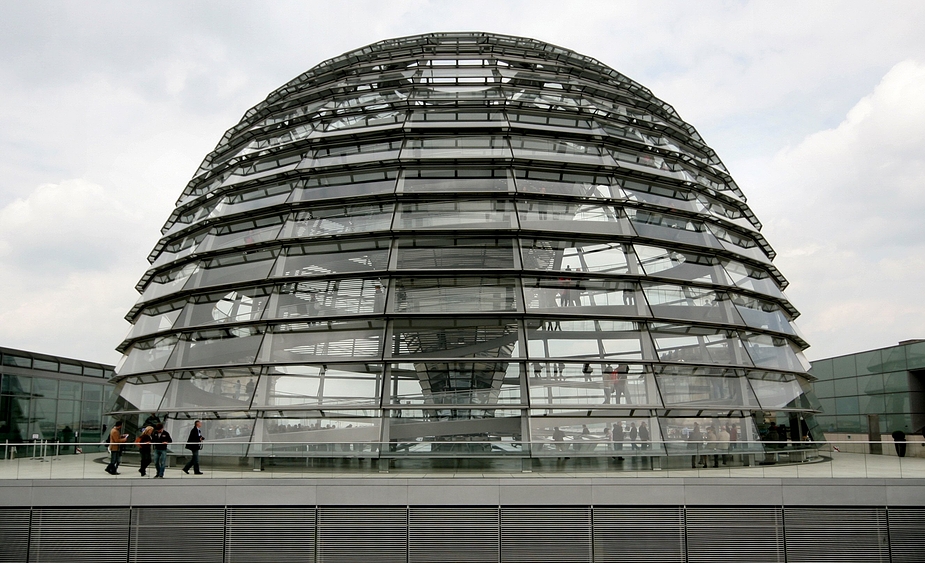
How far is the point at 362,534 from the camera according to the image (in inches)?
555

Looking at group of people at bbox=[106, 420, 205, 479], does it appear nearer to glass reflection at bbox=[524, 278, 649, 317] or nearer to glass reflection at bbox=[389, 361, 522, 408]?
glass reflection at bbox=[389, 361, 522, 408]

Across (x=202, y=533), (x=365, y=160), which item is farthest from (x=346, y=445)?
(x=365, y=160)

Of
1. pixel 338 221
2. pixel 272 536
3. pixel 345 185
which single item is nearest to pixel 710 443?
pixel 272 536

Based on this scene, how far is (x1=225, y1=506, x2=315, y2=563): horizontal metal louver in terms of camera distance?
14141mm

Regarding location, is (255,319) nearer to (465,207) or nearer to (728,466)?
(465,207)

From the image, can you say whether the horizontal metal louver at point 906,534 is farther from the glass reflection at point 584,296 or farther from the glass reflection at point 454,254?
the glass reflection at point 454,254

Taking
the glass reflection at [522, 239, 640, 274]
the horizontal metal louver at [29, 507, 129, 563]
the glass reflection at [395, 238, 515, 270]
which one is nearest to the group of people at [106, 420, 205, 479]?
the horizontal metal louver at [29, 507, 129, 563]

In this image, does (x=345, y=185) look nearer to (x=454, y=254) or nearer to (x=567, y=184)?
(x=454, y=254)

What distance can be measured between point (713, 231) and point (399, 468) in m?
13.0

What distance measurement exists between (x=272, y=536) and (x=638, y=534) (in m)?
7.38

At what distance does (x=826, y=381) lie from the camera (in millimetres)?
38656

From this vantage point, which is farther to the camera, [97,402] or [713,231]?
[97,402]

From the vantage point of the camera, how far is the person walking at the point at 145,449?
15.6 metres

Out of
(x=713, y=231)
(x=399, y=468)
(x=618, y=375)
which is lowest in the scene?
(x=399, y=468)
